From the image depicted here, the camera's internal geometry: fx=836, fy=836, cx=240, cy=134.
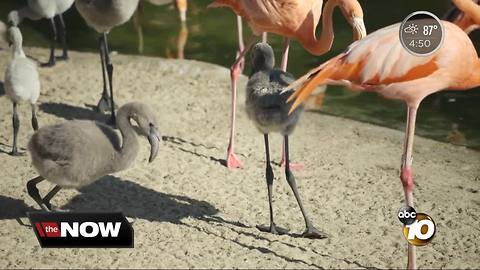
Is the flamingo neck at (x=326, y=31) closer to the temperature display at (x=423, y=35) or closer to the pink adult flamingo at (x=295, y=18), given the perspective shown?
the pink adult flamingo at (x=295, y=18)

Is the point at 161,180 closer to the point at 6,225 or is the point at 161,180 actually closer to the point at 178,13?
the point at 6,225

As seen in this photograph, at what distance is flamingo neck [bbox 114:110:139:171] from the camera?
5.11 meters

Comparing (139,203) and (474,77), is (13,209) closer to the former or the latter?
(139,203)

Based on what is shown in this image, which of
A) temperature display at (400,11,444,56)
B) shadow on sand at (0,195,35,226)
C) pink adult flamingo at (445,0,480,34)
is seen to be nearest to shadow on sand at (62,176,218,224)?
shadow on sand at (0,195,35,226)

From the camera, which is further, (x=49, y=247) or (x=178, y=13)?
(x=178, y=13)

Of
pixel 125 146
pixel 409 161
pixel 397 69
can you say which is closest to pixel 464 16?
pixel 397 69

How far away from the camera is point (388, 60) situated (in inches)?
186

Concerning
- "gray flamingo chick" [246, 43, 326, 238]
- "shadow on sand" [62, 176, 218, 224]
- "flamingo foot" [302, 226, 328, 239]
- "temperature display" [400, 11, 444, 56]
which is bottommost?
"shadow on sand" [62, 176, 218, 224]

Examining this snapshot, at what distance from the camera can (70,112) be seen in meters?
7.44

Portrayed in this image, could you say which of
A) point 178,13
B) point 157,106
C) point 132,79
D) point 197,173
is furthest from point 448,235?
point 178,13

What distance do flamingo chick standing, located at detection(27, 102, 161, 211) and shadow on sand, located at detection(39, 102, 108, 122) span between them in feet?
7.14

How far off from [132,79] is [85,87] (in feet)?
1.60

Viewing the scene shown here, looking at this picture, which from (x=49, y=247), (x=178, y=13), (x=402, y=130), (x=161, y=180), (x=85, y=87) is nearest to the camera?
(x=49, y=247)

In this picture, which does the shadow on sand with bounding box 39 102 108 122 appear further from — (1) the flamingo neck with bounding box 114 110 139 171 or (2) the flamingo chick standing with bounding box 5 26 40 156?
(1) the flamingo neck with bounding box 114 110 139 171
